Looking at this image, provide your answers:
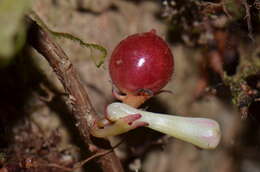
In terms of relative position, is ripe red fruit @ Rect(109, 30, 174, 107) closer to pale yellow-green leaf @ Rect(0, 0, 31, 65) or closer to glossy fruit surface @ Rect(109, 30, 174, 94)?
glossy fruit surface @ Rect(109, 30, 174, 94)

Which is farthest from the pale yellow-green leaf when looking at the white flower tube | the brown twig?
the white flower tube

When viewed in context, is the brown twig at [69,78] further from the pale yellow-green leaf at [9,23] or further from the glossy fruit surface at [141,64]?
the pale yellow-green leaf at [9,23]

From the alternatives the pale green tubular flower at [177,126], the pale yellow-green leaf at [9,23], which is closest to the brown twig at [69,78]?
the pale green tubular flower at [177,126]

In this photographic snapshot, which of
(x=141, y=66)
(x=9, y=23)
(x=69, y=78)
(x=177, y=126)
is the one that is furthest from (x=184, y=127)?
(x=9, y=23)

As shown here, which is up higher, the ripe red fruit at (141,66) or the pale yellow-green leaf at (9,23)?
the pale yellow-green leaf at (9,23)

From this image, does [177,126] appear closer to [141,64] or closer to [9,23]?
[141,64]

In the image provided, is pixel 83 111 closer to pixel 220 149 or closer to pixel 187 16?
pixel 187 16
